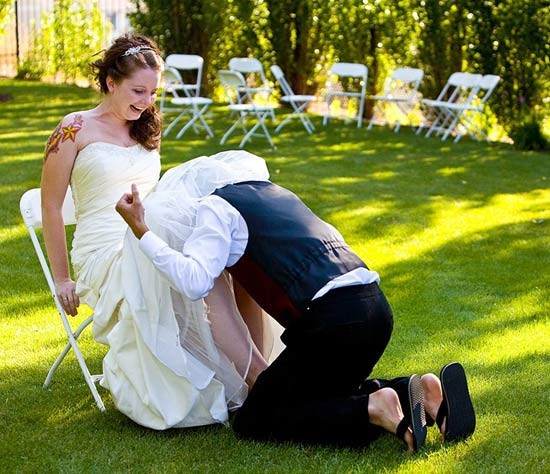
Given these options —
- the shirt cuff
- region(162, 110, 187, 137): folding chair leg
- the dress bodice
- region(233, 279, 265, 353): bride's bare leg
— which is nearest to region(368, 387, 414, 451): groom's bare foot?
region(233, 279, 265, 353): bride's bare leg

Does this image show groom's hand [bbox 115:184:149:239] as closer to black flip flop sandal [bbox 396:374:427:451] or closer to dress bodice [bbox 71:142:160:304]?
dress bodice [bbox 71:142:160:304]

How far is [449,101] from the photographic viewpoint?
40.9ft

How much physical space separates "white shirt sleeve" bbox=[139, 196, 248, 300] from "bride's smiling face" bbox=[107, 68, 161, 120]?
77cm

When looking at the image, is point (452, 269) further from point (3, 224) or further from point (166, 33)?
point (166, 33)

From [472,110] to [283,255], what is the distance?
30.5 ft

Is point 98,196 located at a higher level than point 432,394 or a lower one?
higher

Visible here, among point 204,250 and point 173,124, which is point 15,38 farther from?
point 204,250

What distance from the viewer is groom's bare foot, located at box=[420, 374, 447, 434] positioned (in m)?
3.62

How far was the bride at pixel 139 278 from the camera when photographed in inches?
146

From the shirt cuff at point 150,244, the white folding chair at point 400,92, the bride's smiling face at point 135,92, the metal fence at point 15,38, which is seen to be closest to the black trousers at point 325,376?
the shirt cuff at point 150,244

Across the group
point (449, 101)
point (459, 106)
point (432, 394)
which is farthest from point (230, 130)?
point (432, 394)

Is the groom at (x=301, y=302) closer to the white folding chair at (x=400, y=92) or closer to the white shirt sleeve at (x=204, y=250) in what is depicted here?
the white shirt sleeve at (x=204, y=250)

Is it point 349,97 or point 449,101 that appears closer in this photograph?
point 449,101

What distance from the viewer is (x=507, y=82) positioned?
12453mm
